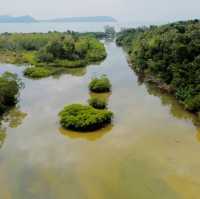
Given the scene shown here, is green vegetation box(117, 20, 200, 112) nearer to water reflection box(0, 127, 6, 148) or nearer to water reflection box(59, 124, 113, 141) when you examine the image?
water reflection box(59, 124, 113, 141)

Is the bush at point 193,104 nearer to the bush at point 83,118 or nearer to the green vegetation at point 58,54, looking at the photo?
the bush at point 83,118

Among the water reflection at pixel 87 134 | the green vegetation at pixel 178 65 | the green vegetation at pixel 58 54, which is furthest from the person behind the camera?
the green vegetation at pixel 58 54

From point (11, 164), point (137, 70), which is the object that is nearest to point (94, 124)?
point (11, 164)

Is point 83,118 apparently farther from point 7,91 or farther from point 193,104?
point 193,104

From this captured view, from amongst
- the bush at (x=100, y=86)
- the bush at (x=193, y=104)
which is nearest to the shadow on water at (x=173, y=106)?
the bush at (x=193, y=104)

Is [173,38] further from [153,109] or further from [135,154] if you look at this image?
[135,154]

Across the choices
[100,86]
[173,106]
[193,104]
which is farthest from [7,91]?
[193,104]

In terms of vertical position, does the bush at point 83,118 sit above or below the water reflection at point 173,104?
above
